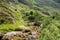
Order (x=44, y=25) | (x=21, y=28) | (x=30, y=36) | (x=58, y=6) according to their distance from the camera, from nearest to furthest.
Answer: (x=30, y=36) → (x=21, y=28) → (x=44, y=25) → (x=58, y=6)

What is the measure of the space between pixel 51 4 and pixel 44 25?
145 metres

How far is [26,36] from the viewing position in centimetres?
3678

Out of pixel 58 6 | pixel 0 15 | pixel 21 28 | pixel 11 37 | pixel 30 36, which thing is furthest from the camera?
pixel 58 6

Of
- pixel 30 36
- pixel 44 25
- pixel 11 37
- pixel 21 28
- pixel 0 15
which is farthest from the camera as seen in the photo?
pixel 44 25

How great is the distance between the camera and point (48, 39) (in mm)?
40188

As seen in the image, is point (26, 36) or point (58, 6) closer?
point (26, 36)

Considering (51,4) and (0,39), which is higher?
(0,39)

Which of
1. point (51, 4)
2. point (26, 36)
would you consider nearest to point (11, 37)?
point (26, 36)

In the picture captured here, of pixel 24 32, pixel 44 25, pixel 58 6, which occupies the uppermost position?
pixel 24 32

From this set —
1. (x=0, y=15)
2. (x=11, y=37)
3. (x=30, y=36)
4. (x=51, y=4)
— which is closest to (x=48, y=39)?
(x=30, y=36)

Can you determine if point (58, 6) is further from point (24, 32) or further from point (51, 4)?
point (24, 32)

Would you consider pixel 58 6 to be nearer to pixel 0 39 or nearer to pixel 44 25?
pixel 44 25

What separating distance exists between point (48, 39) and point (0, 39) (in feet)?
36.8

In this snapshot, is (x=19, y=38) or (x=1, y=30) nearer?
(x=19, y=38)
